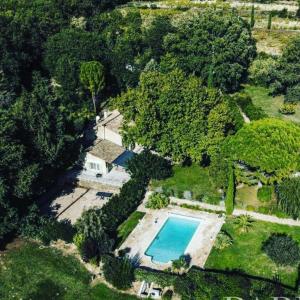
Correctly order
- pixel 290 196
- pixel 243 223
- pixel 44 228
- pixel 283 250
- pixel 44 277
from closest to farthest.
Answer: pixel 283 250 < pixel 44 277 < pixel 44 228 < pixel 243 223 < pixel 290 196

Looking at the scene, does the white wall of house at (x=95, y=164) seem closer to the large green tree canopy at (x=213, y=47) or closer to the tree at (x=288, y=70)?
the large green tree canopy at (x=213, y=47)

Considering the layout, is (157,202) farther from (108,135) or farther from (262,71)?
(262,71)

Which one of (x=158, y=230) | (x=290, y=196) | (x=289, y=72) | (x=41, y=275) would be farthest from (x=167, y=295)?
(x=289, y=72)

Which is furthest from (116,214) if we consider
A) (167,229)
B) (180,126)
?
(180,126)

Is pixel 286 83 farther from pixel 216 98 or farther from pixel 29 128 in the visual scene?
pixel 29 128

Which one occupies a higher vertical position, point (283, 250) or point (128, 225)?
point (283, 250)
